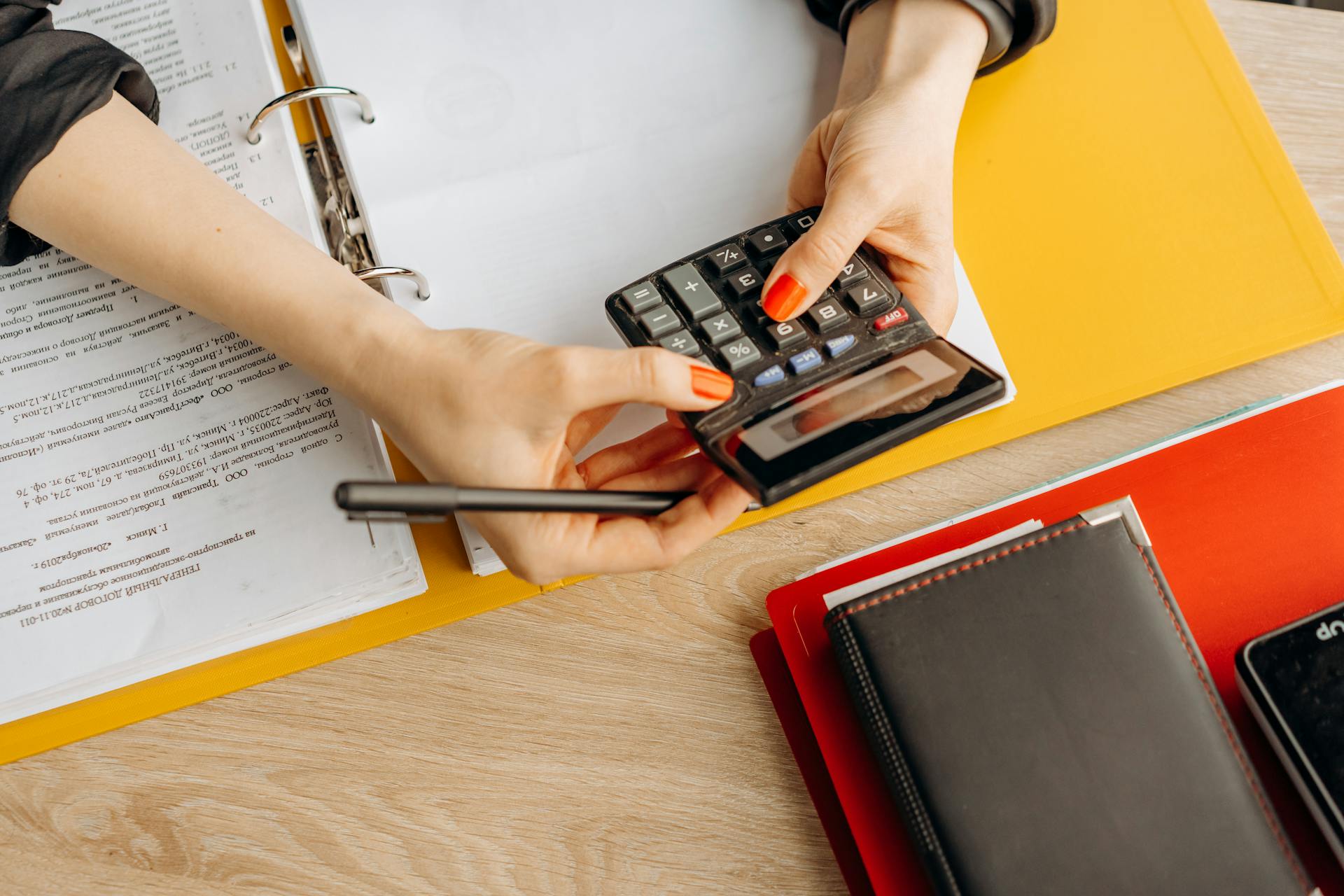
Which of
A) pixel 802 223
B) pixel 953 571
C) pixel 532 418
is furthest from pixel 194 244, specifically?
pixel 953 571

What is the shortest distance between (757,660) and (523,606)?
0.13 metres

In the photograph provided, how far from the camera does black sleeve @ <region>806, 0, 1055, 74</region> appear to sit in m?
0.50

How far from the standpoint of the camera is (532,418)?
0.37 metres

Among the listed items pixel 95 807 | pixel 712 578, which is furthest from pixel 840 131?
pixel 95 807

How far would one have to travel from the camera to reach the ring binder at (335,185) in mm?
474

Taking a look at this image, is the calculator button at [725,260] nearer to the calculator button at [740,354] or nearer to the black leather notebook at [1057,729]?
the calculator button at [740,354]

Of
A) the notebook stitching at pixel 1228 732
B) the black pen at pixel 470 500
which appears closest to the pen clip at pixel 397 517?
the black pen at pixel 470 500

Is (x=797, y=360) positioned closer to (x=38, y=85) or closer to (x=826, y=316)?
(x=826, y=316)

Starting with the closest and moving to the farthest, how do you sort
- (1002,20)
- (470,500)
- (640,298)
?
(470,500) < (640,298) < (1002,20)

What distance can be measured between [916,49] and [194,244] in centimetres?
42

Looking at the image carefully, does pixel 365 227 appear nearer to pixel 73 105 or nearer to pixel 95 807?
pixel 73 105

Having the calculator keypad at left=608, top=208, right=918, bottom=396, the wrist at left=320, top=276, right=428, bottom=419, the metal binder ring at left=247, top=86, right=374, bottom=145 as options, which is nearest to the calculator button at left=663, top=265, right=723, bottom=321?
the calculator keypad at left=608, top=208, right=918, bottom=396

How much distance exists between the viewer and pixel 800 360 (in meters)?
0.39

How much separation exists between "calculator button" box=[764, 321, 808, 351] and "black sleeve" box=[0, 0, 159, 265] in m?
0.38
